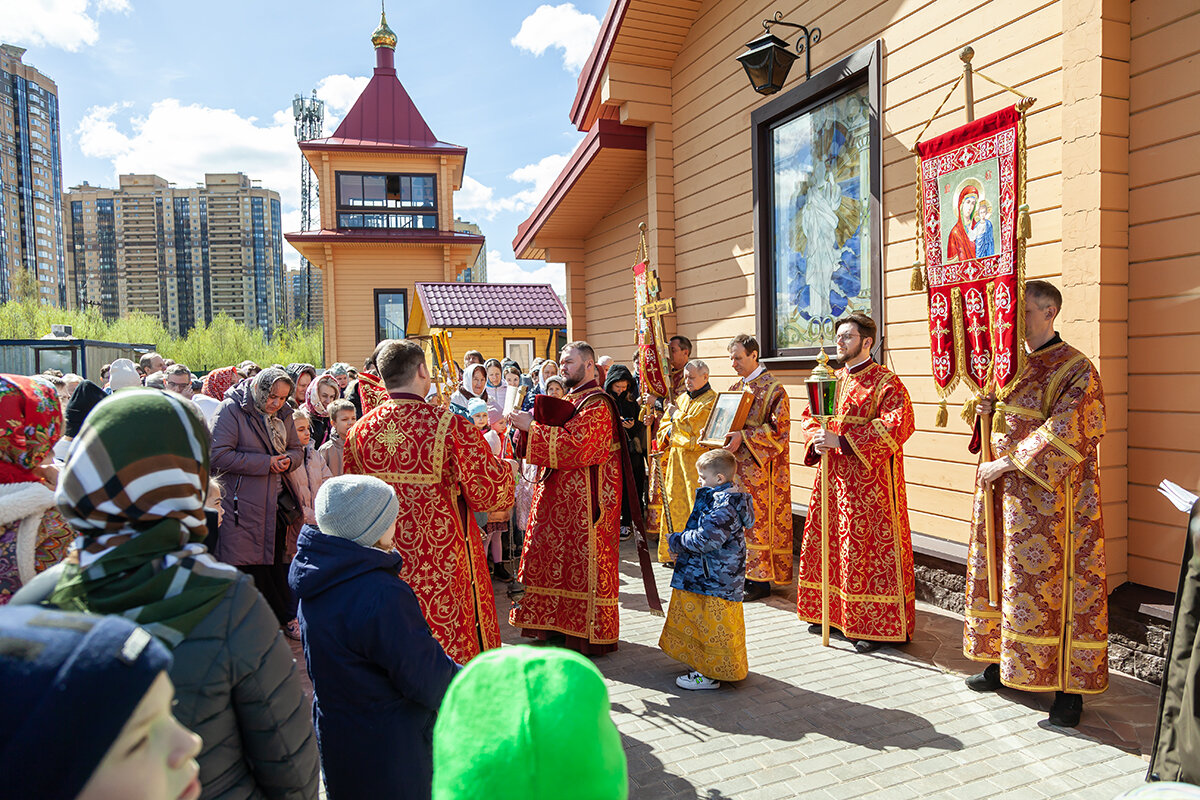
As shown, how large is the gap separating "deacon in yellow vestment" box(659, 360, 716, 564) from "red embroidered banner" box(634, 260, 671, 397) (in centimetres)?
20

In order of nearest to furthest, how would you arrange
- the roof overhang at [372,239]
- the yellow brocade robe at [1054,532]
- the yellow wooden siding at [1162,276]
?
1. the yellow brocade robe at [1054,532]
2. the yellow wooden siding at [1162,276]
3. the roof overhang at [372,239]

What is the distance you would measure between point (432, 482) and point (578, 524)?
1.50 m

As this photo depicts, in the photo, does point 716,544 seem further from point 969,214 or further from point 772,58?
point 772,58

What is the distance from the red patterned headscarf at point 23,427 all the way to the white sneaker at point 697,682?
334 cm

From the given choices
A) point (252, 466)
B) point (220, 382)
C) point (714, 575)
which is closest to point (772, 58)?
point (714, 575)

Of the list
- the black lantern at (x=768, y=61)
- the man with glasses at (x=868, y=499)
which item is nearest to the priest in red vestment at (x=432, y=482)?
the man with glasses at (x=868, y=499)

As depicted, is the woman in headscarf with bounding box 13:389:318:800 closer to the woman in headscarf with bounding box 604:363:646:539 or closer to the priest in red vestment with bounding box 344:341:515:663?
the priest in red vestment with bounding box 344:341:515:663

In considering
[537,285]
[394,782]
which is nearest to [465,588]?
[394,782]

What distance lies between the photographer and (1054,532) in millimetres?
3885

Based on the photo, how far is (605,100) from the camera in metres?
9.03

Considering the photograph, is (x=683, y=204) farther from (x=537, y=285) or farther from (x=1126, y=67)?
(x=537, y=285)

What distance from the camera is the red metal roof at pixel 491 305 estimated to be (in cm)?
1805

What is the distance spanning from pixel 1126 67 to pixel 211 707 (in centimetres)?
528

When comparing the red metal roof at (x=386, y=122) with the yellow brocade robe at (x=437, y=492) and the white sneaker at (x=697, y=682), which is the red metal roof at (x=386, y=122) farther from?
the white sneaker at (x=697, y=682)
